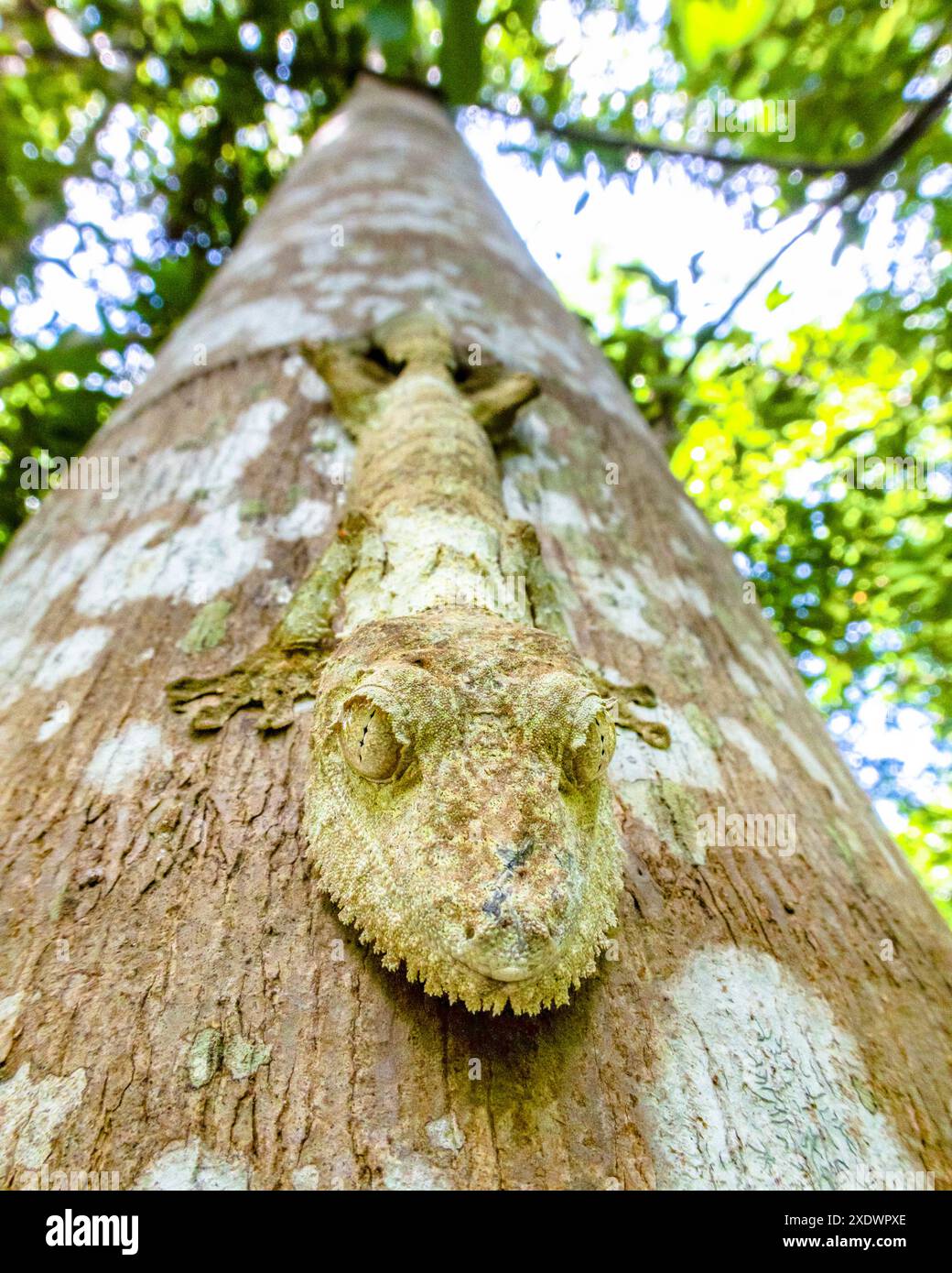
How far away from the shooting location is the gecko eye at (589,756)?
1291 mm

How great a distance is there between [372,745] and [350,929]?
31cm

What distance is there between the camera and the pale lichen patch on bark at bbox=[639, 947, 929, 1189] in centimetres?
107

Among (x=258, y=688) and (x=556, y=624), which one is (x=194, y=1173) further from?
(x=556, y=624)

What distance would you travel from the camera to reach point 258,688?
5.48 ft

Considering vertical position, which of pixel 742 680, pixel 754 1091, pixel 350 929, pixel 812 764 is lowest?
pixel 754 1091

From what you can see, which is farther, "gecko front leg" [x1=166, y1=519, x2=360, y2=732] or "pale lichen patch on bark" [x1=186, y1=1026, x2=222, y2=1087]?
"gecko front leg" [x1=166, y1=519, x2=360, y2=732]

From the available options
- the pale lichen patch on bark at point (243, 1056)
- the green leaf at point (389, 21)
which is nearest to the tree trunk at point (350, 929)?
the pale lichen patch on bark at point (243, 1056)

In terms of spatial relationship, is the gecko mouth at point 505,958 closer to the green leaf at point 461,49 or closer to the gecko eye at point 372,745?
the gecko eye at point 372,745

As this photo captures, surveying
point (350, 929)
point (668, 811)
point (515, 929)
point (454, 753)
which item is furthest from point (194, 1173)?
point (668, 811)

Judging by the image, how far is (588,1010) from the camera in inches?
47.9

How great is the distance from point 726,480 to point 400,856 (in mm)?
5614

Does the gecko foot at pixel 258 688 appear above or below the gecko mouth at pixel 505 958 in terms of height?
above

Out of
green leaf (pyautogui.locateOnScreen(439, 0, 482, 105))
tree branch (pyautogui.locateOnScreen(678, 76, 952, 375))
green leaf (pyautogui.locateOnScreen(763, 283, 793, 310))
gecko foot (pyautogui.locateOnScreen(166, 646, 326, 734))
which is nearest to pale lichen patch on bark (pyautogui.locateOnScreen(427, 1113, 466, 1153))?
gecko foot (pyautogui.locateOnScreen(166, 646, 326, 734))

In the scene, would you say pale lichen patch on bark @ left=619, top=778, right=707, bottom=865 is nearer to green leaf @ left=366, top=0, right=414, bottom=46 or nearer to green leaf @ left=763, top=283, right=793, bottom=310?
green leaf @ left=366, top=0, right=414, bottom=46
